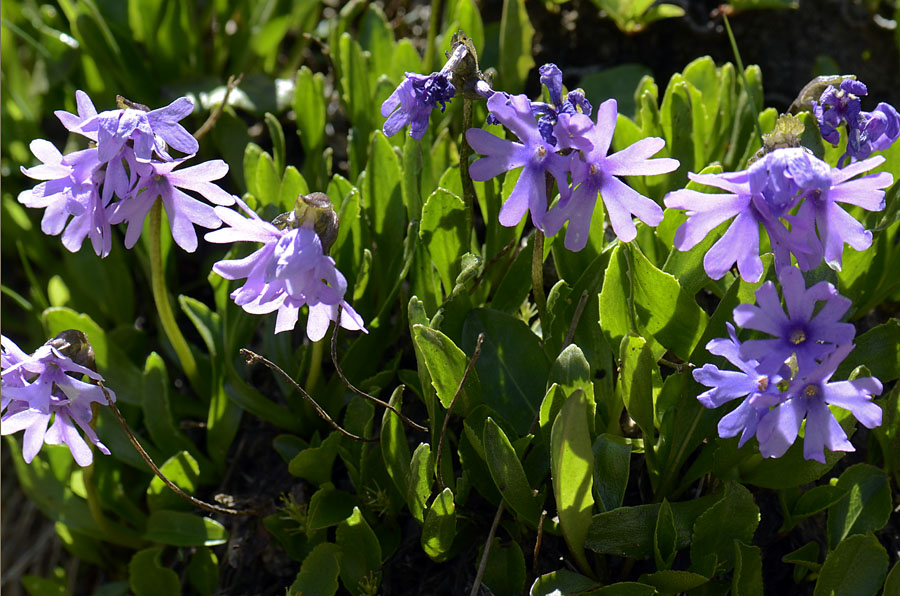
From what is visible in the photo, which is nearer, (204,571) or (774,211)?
(774,211)

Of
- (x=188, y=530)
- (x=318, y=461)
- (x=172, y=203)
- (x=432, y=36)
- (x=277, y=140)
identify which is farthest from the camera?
(x=432, y=36)

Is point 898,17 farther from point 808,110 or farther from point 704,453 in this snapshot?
point 704,453

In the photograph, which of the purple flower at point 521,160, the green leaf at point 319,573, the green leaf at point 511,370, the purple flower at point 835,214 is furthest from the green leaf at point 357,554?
the purple flower at point 835,214

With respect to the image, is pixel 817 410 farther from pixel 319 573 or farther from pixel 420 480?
pixel 319 573

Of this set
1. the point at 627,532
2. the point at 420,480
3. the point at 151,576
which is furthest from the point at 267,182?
the point at 627,532

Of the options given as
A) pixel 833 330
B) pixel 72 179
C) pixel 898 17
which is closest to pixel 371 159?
pixel 72 179

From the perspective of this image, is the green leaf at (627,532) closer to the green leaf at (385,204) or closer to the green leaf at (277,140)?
the green leaf at (385,204)
